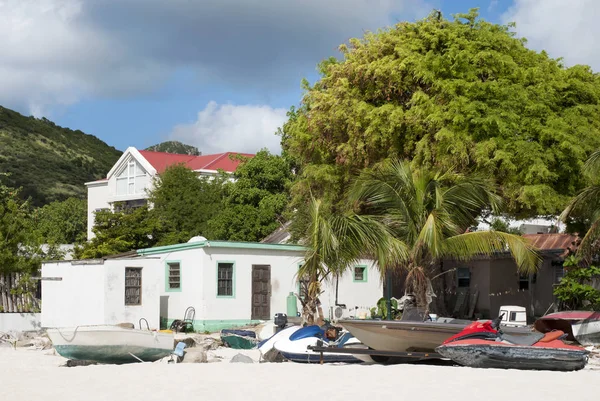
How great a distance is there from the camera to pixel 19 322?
92.4 feet

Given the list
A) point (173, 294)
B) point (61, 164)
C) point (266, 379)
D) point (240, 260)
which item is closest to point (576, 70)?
point (240, 260)

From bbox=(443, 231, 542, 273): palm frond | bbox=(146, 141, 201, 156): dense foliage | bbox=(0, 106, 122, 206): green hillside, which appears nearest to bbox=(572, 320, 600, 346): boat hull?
bbox=(443, 231, 542, 273): palm frond

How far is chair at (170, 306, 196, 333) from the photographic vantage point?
26672 mm

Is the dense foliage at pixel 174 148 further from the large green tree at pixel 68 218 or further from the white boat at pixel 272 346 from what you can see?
the white boat at pixel 272 346

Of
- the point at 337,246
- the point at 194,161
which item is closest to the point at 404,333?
the point at 337,246

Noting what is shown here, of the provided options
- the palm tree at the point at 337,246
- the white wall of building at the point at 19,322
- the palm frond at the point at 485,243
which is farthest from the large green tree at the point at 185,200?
the palm frond at the point at 485,243

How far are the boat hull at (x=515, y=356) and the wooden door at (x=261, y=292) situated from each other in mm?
11427

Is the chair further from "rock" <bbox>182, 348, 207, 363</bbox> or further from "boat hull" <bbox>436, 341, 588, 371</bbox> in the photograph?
"boat hull" <bbox>436, 341, 588, 371</bbox>

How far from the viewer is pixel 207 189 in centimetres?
4894

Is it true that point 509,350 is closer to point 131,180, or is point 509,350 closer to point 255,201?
point 255,201

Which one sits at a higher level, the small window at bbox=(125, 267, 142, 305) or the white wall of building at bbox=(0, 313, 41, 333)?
the small window at bbox=(125, 267, 142, 305)

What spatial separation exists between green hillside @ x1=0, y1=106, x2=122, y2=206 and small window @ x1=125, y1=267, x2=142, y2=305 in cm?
5085

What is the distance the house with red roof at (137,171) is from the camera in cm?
5597

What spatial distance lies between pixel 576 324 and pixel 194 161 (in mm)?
41591
